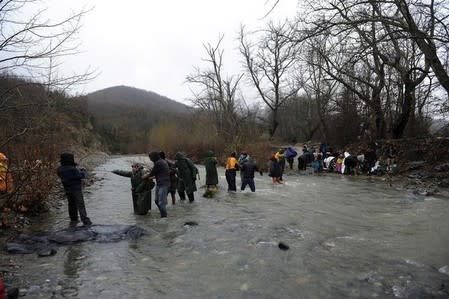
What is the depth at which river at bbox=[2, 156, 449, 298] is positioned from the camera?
721 cm

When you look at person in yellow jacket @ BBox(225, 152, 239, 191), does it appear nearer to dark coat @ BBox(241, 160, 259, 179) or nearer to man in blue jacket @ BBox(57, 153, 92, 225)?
dark coat @ BBox(241, 160, 259, 179)

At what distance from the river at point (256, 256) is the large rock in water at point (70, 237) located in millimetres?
312

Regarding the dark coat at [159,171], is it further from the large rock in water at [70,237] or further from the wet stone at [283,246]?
the wet stone at [283,246]

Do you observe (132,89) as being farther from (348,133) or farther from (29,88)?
(29,88)

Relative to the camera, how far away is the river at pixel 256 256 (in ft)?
23.7

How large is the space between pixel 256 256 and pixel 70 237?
4.43 m

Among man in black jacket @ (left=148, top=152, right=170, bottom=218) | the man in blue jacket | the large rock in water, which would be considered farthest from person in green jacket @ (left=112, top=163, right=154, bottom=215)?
the large rock in water

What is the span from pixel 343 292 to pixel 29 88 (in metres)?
7.58

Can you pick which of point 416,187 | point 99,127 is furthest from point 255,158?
point 99,127

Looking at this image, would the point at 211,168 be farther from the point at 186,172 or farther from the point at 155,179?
the point at 155,179

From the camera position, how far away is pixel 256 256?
8.93 metres

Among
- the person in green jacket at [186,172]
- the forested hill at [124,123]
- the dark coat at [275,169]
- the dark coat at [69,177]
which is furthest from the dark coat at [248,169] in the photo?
the forested hill at [124,123]

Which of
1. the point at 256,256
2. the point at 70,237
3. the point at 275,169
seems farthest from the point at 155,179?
the point at 275,169

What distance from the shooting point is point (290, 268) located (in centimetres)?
822
